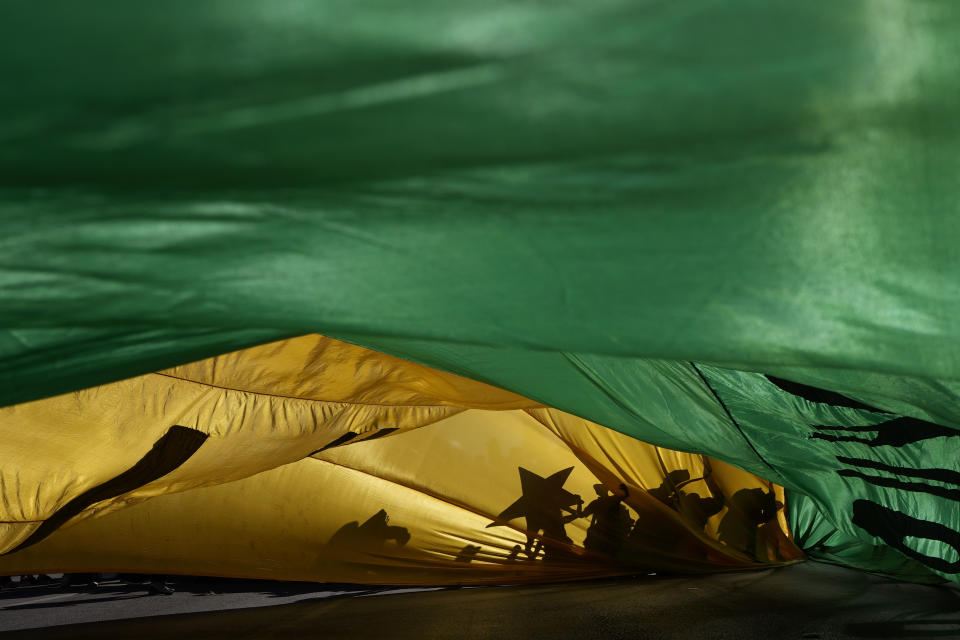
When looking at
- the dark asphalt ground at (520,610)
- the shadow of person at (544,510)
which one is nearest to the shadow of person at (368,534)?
the dark asphalt ground at (520,610)

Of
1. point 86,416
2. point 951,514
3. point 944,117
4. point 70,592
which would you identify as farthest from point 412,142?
point 70,592

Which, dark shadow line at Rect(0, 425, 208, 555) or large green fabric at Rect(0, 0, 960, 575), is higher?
large green fabric at Rect(0, 0, 960, 575)

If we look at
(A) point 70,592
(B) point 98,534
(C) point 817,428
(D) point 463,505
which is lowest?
(A) point 70,592

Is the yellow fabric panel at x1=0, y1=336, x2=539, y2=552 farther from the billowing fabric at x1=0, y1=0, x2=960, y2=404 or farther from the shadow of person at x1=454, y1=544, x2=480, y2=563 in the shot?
the billowing fabric at x1=0, y1=0, x2=960, y2=404

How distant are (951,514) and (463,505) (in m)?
2.08

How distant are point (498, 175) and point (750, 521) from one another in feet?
12.7

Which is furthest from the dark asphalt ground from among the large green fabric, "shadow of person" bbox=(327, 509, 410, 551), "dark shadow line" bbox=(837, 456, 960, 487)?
the large green fabric

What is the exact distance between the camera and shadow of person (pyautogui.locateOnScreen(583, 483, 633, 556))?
3990 millimetres

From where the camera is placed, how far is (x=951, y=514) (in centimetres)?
282

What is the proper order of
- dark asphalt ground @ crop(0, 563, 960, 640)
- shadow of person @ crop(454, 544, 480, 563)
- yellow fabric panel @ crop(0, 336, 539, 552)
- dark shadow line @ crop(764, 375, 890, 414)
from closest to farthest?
dark shadow line @ crop(764, 375, 890, 414) → yellow fabric panel @ crop(0, 336, 539, 552) → dark asphalt ground @ crop(0, 563, 960, 640) → shadow of person @ crop(454, 544, 480, 563)

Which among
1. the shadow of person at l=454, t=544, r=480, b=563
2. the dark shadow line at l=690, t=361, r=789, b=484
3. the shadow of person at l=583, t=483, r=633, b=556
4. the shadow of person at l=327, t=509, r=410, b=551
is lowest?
the shadow of person at l=454, t=544, r=480, b=563

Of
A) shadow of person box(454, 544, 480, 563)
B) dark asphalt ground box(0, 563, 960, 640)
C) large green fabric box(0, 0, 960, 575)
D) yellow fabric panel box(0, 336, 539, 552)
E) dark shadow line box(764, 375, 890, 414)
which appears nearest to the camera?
large green fabric box(0, 0, 960, 575)

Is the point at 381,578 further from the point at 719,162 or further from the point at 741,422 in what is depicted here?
the point at 719,162

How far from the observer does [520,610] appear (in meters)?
3.38
